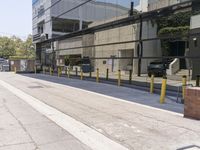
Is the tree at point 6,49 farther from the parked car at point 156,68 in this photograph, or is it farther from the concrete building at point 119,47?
the parked car at point 156,68

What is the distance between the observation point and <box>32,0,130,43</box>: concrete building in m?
24.9

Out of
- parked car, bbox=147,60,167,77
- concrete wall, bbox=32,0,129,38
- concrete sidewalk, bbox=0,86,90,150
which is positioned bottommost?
concrete sidewalk, bbox=0,86,90,150

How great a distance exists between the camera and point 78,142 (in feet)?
21.0

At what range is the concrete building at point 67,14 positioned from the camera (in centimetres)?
2489

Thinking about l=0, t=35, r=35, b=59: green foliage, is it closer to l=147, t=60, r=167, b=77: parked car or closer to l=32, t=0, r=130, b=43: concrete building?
l=32, t=0, r=130, b=43: concrete building

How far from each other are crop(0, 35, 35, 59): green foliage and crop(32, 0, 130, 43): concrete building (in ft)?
87.5

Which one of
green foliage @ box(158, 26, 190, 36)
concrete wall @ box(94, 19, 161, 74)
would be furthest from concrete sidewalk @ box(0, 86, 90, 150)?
concrete wall @ box(94, 19, 161, 74)

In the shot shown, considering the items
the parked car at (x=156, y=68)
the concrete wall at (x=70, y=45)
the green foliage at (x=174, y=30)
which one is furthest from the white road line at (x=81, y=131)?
the concrete wall at (x=70, y=45)

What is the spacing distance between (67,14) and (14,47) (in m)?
59.6

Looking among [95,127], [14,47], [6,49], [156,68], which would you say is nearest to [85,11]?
[156,68]

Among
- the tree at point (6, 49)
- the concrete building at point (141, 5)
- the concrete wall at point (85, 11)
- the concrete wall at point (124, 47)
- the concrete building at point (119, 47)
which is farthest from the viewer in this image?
the tree at point (6, 49)

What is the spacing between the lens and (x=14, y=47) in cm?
9150

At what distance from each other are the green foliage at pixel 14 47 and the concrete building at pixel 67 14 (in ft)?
87.5

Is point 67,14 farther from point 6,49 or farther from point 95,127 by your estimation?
point 6,49
